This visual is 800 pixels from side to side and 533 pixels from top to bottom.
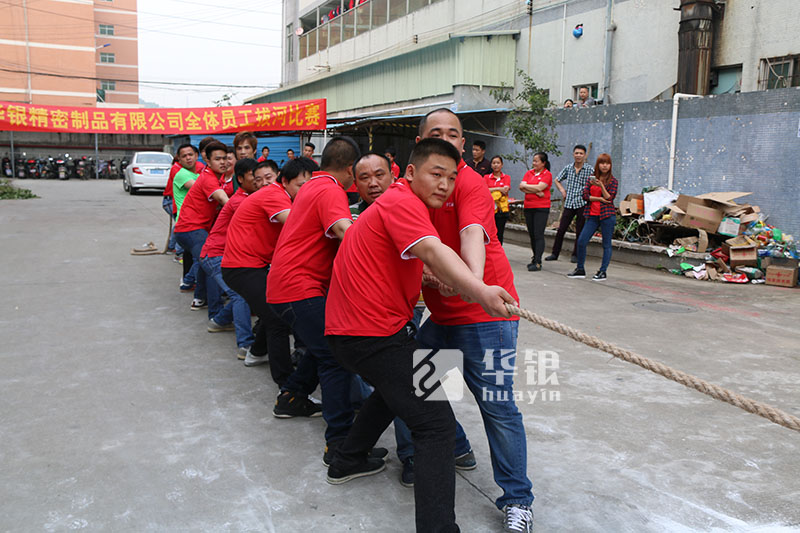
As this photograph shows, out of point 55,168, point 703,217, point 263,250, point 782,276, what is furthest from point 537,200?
point 55,168

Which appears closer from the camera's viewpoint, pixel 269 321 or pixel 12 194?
pixel 269 321

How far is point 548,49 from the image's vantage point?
15.8 m

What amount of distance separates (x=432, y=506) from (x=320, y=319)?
4.20ft

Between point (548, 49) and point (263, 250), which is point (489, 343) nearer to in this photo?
point (263, 250)

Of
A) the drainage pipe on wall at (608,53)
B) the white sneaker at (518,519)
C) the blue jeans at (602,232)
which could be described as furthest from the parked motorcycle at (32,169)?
the white sneaker at (518,519)

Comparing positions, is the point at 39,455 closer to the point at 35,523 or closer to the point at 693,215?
the point at 35,523

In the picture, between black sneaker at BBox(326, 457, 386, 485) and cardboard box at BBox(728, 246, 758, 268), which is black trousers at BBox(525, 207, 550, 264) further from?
black sneaker at BBox(326, 457, 386, 485)

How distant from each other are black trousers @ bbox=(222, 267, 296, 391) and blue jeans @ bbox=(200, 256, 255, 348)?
472mm

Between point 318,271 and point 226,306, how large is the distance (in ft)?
8.12

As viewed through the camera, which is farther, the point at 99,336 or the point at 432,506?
the point at 99,336

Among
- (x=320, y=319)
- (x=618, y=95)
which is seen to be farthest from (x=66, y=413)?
(x=618, y=95)

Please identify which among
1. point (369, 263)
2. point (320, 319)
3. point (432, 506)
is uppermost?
point (369, 263)

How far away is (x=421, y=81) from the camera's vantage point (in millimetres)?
19188

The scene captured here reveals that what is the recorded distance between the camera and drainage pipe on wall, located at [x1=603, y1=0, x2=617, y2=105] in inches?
546
